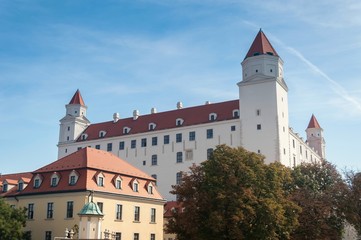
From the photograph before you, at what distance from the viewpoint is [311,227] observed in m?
40.3

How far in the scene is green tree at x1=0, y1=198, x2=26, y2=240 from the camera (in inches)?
1502

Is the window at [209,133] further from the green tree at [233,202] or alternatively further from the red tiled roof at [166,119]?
→ the green tree at [233,202]

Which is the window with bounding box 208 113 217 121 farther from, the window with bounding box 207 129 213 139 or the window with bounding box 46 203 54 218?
the window with bounding box 46 203 54 218

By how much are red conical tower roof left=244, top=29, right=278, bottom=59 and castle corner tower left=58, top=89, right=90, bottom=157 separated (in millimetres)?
33289

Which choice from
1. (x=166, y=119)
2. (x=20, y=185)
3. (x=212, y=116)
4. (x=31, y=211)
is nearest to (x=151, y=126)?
(x=166, y=119)

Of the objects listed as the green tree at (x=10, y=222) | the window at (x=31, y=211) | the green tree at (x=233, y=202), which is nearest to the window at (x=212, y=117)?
the green tree at (x=233, y=202)

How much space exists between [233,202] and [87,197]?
41.4ft

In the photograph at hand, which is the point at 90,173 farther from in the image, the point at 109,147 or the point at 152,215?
the point at 109,147

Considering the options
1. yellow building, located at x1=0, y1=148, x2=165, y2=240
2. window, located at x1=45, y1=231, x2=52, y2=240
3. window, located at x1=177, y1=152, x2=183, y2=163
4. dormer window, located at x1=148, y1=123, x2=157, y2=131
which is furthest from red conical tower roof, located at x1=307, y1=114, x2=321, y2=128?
window, located at x1=45, y1=231, x2=52, y2=240

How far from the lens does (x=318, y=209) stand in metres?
41.0

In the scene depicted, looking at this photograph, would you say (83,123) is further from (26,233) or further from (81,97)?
(26,233)

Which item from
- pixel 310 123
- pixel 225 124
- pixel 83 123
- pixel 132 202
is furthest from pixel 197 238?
pixel 310 123

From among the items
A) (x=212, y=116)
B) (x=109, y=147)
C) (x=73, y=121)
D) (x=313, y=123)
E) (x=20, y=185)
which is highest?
(x=313, y=123)

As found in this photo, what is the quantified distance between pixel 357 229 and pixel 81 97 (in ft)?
193
